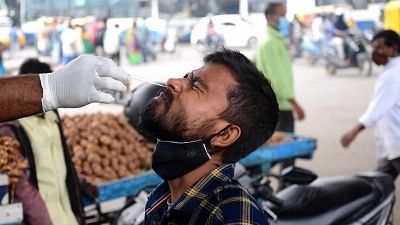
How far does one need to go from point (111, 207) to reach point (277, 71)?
2.24 m

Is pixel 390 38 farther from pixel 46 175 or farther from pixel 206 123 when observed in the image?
pixel 206 123

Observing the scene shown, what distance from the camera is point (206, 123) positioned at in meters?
1.91

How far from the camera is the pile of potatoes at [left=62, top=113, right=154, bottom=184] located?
443 centimetres

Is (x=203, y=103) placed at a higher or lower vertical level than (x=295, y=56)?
higher

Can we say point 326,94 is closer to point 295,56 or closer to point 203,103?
point 295,56

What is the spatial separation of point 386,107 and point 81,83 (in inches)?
122

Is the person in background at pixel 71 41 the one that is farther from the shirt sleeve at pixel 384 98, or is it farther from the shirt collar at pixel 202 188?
the shirt collar at pixel 202 188

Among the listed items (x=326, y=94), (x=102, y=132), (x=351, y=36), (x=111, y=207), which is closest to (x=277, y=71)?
(x=102, y=132)

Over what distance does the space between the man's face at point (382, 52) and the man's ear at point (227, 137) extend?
305 cm

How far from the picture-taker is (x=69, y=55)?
18.2m

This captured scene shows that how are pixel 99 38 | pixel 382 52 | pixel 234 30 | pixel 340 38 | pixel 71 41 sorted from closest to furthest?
pixel 382 52 < pixel 340 38 < pixel 71 41 < pixel 99 38 < pixel 234 30

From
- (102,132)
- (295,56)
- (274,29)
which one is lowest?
(295,56)

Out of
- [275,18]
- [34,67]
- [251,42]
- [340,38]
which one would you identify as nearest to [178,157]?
[34,67]

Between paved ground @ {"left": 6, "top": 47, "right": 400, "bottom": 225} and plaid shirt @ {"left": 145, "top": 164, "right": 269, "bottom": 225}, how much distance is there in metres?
1.14
